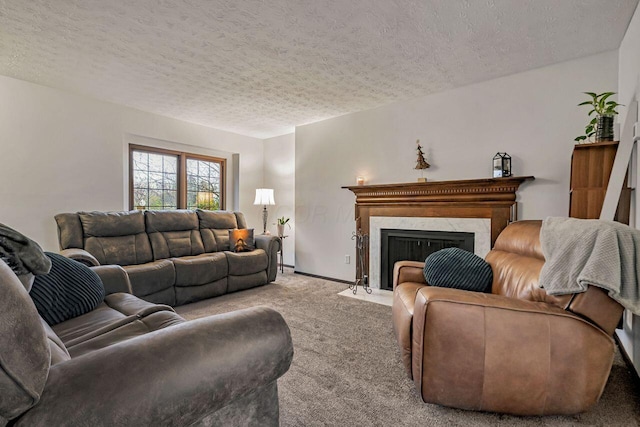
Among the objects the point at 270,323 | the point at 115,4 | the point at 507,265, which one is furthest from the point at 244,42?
the point at 507,265

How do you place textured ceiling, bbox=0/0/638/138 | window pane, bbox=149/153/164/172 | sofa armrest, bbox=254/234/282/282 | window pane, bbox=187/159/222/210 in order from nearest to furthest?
textured ceiling, bbox=0/0/638/138 → sofa armrest, bbox=254/234/282/282 → window pane, bbox=149/153/164/172 → window pane, bbox=187/159/222/210

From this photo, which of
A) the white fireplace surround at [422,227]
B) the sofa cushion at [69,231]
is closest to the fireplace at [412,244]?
the white fireplace surround at [422,227]

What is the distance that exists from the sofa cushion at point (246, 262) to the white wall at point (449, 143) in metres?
0.91

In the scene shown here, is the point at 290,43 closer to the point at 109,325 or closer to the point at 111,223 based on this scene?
the point at 109,325

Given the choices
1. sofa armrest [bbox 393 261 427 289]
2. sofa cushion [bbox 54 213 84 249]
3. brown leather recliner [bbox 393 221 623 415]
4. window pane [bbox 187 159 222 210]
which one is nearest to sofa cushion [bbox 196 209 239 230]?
window pane [bbox 187 159 222 210]

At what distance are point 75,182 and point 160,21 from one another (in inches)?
96.0

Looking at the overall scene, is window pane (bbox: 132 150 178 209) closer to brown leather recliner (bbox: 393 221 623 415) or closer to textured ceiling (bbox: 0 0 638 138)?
textured ceiling (bbox: 0 0 638 138)

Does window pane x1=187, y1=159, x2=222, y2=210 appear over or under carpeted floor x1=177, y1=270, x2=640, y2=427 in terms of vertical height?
over

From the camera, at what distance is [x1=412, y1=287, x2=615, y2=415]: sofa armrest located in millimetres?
1394

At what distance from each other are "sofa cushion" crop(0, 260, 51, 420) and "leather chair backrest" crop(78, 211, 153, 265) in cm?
296

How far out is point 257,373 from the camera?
95 centimetres

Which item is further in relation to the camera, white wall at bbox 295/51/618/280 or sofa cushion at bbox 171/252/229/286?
sofa cushion at bbox 171/252/229/286

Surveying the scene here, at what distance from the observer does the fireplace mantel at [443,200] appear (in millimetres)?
3148

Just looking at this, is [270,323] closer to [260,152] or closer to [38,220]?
[38,220]
